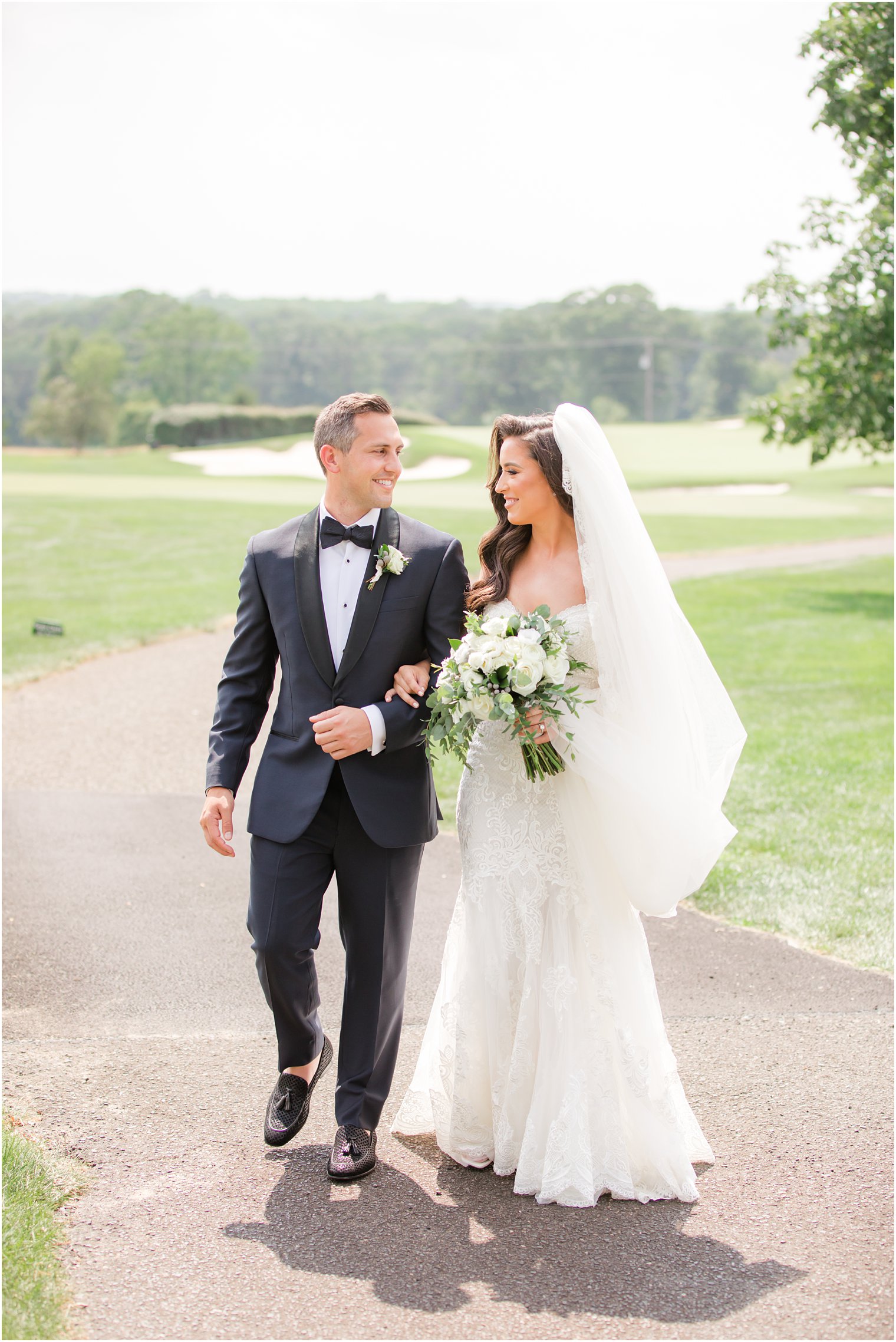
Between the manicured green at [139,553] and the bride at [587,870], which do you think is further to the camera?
the manicured green at [139,553]

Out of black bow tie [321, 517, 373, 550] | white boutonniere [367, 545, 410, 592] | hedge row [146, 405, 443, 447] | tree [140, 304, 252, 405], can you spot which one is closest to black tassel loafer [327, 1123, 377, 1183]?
white boutonniere [367, 545, 410, 592]

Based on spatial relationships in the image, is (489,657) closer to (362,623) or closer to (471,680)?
(471,680)

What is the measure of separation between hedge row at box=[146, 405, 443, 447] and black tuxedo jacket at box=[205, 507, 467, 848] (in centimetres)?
5882

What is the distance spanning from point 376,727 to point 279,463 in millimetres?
44772

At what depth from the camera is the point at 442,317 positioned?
136625mm

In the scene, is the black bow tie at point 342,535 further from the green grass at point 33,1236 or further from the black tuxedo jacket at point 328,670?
the green grass at point 33,1236

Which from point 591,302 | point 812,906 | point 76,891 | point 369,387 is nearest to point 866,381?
point 812,906

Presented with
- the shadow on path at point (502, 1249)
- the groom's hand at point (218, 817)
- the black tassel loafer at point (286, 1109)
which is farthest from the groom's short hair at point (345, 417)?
the shadow on path at point (502, 1249)

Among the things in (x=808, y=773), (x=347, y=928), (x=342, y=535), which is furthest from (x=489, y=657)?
(x=808, y=773)

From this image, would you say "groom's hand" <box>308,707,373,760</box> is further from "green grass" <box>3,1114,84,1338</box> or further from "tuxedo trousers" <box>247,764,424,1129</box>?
"green grass" <box>3,1114,84,1338</box>

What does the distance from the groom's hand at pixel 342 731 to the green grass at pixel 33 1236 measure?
1600 mm

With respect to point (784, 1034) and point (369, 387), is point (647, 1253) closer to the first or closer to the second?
point (784, 1034)

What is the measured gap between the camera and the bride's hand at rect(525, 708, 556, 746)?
3.72 m

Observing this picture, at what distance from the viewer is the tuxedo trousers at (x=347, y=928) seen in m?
4.01
